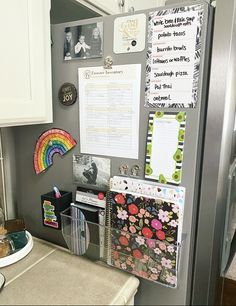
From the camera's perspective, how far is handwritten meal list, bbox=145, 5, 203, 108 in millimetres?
657

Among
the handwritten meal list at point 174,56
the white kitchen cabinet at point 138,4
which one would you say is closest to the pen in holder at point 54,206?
the handwritten meal list at point 174,56

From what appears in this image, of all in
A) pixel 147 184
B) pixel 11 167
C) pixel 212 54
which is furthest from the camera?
pixel 11 167

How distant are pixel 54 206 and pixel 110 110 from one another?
1.23 ft

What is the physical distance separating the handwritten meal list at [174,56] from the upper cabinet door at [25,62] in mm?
329

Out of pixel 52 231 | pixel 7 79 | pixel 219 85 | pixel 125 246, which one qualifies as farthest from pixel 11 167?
pixel 219 85

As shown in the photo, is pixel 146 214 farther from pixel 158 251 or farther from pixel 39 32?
pixel 39 32

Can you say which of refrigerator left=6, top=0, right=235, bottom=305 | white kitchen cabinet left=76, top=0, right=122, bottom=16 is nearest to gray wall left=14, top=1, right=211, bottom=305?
refrigerator left=6, top=0, right=235, bottom=305

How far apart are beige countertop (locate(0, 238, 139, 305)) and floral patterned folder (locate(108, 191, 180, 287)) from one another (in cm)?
6

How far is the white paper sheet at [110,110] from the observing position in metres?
0.76

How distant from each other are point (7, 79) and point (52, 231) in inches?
22.4

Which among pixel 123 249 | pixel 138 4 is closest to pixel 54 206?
pixel 123 249

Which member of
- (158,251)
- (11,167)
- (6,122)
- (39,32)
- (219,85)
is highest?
(39,32)

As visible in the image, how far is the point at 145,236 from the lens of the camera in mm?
762

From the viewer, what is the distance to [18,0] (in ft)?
2.32
